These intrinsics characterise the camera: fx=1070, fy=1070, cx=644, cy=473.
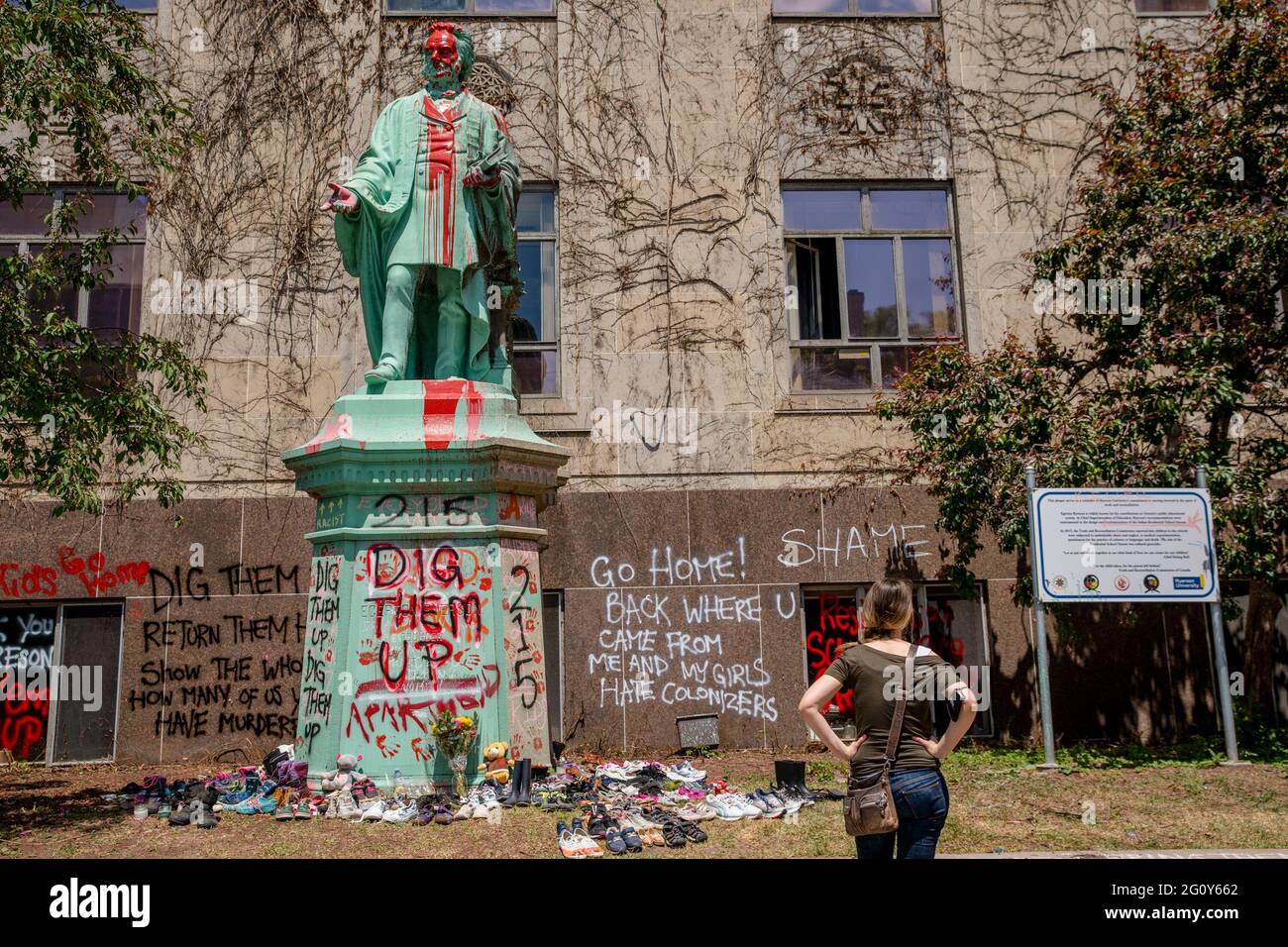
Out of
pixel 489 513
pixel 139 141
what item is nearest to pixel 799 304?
pixel 489 513

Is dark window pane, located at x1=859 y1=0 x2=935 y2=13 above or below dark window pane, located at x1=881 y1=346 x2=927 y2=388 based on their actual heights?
above

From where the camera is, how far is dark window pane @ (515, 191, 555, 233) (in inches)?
550

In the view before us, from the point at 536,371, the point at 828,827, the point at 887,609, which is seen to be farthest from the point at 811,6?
the point at 887,609

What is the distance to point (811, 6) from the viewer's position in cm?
1446

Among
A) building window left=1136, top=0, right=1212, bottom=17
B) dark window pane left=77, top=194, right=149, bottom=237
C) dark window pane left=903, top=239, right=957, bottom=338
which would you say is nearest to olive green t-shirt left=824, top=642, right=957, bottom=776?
dark window pane left=903, top=239, right=957, bottom=338

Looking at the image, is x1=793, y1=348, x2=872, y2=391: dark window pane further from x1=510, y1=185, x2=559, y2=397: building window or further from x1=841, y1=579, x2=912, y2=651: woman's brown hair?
x1=841, y1=579, x2=912, y2=651: woman's brown hair

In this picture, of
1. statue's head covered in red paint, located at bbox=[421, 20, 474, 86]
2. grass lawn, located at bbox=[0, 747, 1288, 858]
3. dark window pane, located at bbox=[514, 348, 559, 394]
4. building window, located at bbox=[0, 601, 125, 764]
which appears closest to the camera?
grass lawn, located at bbox=[0, 747, 1288, 858]

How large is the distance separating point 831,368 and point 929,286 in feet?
5.83

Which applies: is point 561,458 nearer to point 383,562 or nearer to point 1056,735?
point 383,562

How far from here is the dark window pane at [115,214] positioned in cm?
1368

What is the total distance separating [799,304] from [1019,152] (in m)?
3.55

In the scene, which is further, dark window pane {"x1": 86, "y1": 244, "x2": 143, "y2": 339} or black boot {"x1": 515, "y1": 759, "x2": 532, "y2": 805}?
dark window pane {"x1": 86, "y1": 244, "x2": 143, "y2": 339}

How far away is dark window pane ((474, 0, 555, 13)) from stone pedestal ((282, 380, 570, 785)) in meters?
7.69

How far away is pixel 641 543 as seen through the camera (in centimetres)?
1294
